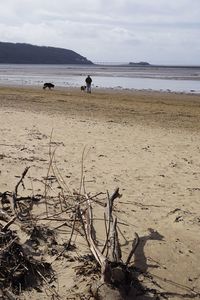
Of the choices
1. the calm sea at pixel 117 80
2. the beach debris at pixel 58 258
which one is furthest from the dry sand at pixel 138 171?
the calm sea at pixel 117 80

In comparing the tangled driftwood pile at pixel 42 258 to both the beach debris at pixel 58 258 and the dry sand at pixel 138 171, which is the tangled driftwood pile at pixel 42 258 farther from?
the dry sand at pixel 138 171

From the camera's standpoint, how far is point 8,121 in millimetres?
13023

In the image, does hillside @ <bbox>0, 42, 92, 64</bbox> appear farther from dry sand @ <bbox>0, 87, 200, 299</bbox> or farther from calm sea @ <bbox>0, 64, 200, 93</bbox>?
dry sand @ <bbox>0, 87, 200, 299</bbox>

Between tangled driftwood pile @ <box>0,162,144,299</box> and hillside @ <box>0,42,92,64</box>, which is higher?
hillside @ <box>0,42,92,64</box>

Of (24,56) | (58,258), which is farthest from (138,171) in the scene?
(24,56)

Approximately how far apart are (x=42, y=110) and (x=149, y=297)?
1339cm

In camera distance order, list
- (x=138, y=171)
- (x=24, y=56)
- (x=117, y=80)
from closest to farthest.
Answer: (x=138, y=171) → (x=117, y=80) → (x=24, y=56)

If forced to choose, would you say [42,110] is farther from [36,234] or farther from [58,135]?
[36,234]

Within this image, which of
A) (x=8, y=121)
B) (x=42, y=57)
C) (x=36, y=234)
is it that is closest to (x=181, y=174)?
(x=36, y=234)

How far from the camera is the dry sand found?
4.71 m

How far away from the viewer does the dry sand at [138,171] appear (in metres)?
4.71

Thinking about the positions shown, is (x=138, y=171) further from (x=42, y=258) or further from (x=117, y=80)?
(x=117, y=80)

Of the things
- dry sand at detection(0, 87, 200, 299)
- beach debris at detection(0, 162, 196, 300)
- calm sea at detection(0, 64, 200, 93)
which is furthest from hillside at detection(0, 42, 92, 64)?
beach debris at detection(0, 162, 196, 300)

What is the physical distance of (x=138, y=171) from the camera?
8039 millimetres
